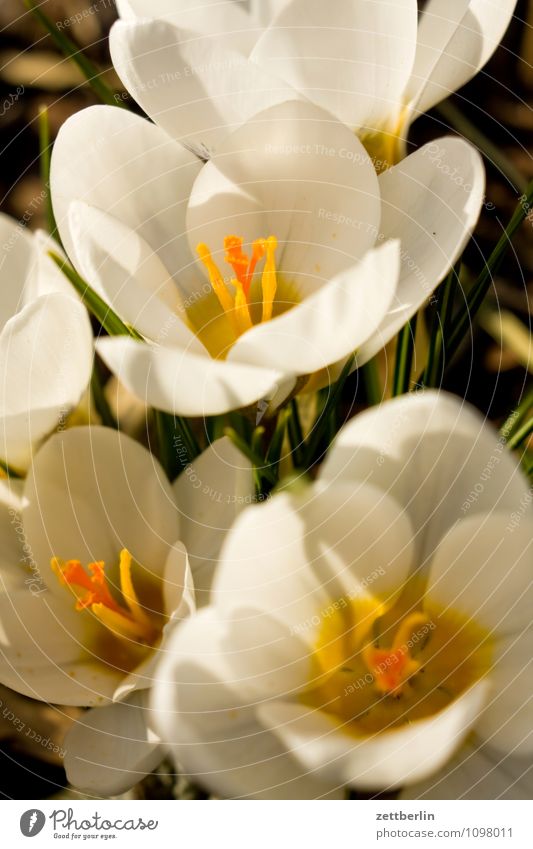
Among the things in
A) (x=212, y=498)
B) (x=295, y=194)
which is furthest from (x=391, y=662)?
(x=295, y=194)

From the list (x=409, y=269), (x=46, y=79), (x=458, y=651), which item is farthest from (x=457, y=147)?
(x=46, y=79)

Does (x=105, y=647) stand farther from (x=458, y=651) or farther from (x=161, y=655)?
(x=458, y=651)

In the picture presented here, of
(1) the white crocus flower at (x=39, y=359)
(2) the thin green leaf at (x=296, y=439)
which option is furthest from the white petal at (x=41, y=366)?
(2) the thin green leaf at (x=296, y=439)

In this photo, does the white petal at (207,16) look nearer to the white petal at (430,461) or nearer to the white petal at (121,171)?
the white petal at (121,171)
